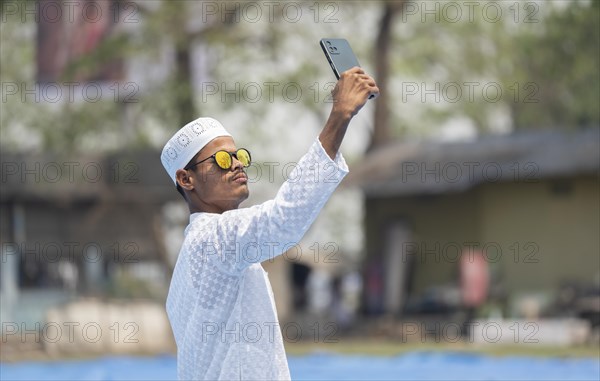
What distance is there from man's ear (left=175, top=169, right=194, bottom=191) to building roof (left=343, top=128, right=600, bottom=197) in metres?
15.8

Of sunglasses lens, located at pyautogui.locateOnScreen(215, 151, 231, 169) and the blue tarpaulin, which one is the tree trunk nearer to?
the blue tarpaulin

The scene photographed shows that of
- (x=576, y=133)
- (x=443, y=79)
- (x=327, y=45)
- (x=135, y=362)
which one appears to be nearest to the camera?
(x=327, y=45)

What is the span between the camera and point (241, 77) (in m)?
20.9

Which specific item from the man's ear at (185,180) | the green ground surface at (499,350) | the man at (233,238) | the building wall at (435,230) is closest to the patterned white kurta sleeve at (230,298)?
the man at (233,238)

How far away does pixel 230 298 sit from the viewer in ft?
11.4

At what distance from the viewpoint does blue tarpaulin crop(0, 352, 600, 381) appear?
9531 mm

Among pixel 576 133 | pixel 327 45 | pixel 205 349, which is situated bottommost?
pixel 205 349

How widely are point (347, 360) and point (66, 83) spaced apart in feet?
30.9

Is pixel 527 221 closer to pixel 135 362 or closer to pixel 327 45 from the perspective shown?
pixel 135 362

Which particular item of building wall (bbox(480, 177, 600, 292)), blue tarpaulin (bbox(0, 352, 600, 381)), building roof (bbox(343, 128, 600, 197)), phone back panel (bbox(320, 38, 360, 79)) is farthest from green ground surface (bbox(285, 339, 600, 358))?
phone back panel (bbox(320, 38, 360, 79))

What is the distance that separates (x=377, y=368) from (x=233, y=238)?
7.53m

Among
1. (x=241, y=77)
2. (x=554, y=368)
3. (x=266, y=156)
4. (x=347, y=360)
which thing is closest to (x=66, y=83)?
(x=241, y=77)

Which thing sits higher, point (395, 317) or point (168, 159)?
point (168, 159)

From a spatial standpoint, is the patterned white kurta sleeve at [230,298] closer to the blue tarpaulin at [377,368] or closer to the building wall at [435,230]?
the blue tarpaulin at [377,368]
